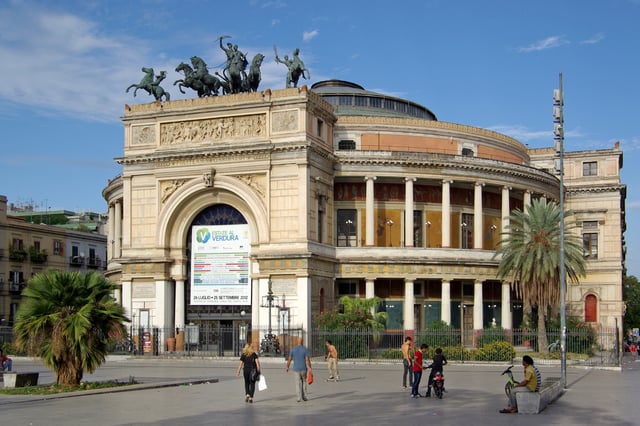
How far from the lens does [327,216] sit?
57969 millimetres

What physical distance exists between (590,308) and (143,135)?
37112 mm

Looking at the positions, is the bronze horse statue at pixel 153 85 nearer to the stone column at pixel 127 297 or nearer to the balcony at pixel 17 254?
the stone column at pixel 127 297

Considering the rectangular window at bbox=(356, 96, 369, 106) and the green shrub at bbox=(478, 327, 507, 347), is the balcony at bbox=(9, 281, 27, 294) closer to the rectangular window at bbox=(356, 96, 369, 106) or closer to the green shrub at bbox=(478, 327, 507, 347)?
the rectangular window at bbox=(356, 96, 369, 106)

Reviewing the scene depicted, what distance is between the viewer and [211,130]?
184 ft

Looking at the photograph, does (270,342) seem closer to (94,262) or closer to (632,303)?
(94,262)

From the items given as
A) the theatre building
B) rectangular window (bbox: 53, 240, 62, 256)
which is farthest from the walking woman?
rectangular window (bbox: 53, 240, 62, 256)

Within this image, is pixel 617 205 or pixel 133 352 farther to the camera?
pixel 617 205

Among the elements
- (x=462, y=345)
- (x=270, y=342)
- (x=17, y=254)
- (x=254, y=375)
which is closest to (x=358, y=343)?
(x=270, y=342)

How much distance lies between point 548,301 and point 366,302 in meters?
10.3

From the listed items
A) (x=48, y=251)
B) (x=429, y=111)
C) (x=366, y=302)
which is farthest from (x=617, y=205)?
(x=48, y=251)

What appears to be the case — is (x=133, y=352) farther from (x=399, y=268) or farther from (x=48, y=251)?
(x=48, y=251)

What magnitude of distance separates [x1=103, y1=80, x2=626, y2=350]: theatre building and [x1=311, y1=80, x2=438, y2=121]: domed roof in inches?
203

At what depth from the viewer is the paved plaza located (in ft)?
70.9

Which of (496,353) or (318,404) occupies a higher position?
(318,404)
